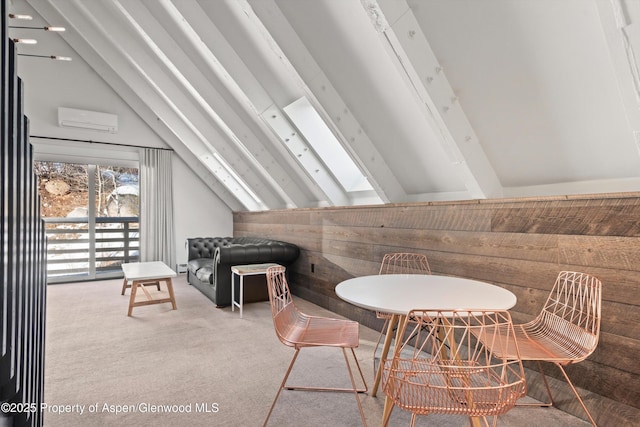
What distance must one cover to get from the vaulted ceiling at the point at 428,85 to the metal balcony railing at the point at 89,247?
3157 millimetres

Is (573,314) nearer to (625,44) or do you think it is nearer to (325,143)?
(625,44)

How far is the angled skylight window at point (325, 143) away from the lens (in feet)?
11.3

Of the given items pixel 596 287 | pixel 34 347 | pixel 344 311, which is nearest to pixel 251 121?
pixel 344 311

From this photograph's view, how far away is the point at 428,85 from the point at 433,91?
0.05 metres

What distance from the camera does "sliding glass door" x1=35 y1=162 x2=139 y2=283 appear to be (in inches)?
220

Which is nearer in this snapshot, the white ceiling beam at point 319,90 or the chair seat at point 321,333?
the chair seat at point 321,333

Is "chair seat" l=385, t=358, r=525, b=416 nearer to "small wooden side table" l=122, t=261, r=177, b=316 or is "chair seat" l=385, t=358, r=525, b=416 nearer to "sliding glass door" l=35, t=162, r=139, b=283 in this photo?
"small wooden side table" l=122, t=261, r=177, b=316

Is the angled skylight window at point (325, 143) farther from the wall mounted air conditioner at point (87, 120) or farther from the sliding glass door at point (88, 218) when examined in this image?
the sliding glass door at point (88, 218)

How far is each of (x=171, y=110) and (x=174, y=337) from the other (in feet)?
12.3

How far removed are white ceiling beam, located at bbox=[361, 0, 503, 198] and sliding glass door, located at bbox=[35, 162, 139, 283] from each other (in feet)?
18.7

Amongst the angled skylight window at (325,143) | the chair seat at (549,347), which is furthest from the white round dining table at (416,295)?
the angled skylight window at (325,143)

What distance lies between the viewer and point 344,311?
11.9 feet

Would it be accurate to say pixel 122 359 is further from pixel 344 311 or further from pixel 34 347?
pixel 344 311

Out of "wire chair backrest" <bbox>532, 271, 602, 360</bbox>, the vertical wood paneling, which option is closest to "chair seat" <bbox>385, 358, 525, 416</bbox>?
"wire chair backrest" <bbox>532, 271, 602, 360</bbox>
